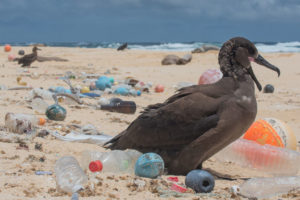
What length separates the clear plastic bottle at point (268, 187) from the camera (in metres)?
3.34

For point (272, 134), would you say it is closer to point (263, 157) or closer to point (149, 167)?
point (263, 157)

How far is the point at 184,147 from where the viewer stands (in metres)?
4.01

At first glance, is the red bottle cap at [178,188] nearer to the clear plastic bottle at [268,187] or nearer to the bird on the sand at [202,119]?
the clear plastic bottle at [268,187]

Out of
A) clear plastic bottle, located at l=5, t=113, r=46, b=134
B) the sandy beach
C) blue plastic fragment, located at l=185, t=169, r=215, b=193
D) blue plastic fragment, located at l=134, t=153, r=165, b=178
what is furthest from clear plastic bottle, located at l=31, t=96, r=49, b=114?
blue plastic fragment, located at l=185, t=169, r=215, b=193

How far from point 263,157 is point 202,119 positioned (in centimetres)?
124

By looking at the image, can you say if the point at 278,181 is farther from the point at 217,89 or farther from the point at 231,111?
the point at 217,89

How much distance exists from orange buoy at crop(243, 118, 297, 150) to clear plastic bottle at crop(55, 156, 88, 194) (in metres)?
2.63

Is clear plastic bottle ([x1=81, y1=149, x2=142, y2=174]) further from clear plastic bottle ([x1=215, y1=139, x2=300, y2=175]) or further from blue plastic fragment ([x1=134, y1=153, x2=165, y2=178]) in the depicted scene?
clear plastic bottle ([x1=215, y1=139, x2=300, y2=175])

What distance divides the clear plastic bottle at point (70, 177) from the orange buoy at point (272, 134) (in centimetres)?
263

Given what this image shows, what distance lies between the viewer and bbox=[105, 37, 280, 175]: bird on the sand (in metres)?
3.85

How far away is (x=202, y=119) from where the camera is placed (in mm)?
3891

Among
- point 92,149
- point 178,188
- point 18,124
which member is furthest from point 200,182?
point 18,124

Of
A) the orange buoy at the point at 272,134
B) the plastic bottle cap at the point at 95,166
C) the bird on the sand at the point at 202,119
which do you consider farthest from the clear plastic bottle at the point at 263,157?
the plastic bottle cap at the point at 95,166

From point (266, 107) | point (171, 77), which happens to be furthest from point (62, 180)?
point (171, 77)
